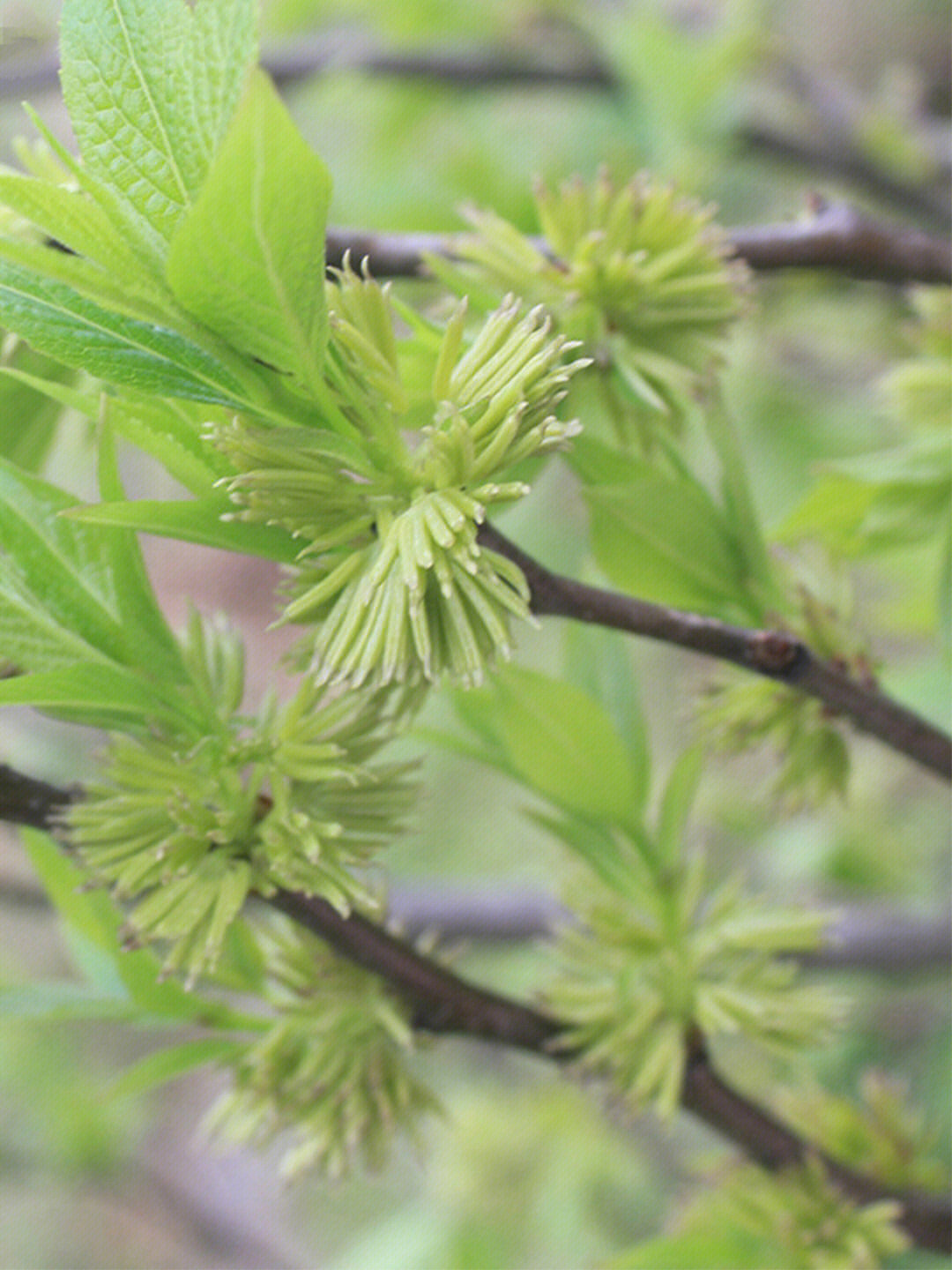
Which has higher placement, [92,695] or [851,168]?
[851,168]

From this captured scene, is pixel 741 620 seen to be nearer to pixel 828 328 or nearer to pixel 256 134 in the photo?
pixel 256 134

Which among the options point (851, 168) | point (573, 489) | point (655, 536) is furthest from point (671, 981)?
point (851, 168)

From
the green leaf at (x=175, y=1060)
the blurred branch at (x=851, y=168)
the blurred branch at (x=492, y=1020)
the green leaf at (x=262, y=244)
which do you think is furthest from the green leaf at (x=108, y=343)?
the blurred branch at (x=851, y=168)

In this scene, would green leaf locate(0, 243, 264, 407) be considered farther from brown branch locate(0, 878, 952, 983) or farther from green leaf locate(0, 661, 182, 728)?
brown branch locate(0, 878, 952, 983)

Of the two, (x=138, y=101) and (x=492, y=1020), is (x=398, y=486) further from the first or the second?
(x=492, y=1020)

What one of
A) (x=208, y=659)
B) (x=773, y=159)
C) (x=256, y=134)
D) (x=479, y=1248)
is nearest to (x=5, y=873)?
(x=479, y=1248)

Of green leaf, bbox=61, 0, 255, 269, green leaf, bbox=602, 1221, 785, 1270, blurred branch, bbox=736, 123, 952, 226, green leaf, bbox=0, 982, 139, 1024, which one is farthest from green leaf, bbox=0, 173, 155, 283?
blurred branch, bbox=736, 123, 952, 226
